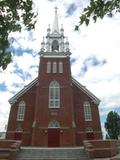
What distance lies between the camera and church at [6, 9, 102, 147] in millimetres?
26859

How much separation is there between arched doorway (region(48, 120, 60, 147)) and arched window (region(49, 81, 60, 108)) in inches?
100

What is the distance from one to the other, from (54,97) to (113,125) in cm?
1327

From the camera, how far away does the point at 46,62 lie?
31891mm

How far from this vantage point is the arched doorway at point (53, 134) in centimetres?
2664

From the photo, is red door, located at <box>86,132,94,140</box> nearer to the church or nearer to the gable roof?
the church

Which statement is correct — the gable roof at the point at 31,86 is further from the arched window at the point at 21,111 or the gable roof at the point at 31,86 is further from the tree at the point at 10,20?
the tree at the point at 10,20

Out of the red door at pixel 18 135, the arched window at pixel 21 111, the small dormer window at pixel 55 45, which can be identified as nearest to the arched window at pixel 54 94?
the arched window at pixel 21 111

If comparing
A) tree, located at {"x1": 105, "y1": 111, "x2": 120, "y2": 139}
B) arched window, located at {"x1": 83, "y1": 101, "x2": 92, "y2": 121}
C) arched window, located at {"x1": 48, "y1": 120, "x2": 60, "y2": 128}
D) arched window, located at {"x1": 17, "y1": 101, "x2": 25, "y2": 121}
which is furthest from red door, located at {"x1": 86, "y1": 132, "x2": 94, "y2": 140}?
arched window, located at {"x1": 17, "y1": 101, "x2": 25, "y2": 121}

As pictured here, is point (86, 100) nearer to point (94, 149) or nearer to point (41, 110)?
point (41, 110)

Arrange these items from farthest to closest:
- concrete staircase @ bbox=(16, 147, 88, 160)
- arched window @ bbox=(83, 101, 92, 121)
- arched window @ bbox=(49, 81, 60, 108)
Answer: arched window @ bbox=(83, 101, 92, 121), arched window @ bbox=(49, 81, 60, 108), concrete staircase @ bbox=(16, 147, 88, 160)

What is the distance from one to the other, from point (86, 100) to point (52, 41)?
465 inches

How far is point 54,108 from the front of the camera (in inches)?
1109

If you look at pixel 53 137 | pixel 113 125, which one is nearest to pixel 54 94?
pixel 53 137

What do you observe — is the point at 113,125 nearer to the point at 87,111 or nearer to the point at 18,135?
the point at 87,111
